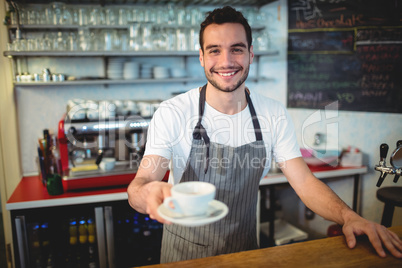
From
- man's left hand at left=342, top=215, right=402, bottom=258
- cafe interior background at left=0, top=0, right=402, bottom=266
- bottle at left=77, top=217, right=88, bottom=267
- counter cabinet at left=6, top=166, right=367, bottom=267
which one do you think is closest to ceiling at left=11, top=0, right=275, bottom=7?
cafe interior background at left=0, top=0, right=402, bottom=266

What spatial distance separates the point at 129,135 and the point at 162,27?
103cm

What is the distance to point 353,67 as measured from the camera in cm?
275

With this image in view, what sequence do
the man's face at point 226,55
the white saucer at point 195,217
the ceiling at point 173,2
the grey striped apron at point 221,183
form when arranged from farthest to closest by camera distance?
the ceiling at point 173,2, the grey striped apron at point 221,183, the man's face at point 226,55, the white saucer at point 195,217

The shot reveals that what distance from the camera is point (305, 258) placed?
111 centimetres

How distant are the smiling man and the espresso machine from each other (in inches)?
38.0

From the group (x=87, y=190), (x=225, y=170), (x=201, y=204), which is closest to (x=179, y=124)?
(x=225, y=170)

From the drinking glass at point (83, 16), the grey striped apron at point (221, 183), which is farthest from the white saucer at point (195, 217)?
the drinking glass at point (83, 16)

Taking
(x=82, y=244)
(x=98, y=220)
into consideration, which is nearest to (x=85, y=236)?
(x=82, y=244)

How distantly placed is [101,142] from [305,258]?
205cm

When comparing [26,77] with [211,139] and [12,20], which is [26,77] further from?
[211,139]

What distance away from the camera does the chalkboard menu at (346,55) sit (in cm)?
248

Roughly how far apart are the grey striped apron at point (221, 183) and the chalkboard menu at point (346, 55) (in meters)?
1.47

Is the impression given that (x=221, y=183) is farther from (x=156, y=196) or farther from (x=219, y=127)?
(x=156, y=196)

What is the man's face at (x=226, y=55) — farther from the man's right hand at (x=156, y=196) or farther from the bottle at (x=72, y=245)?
the bottle at (x=72, y=245)
